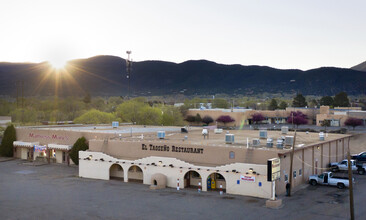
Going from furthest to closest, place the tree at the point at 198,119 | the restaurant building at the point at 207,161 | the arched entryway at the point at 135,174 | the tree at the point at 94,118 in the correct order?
the tree at the point at 198,119
the tree at the point at 94,118
the arched entryway at the point at 135,174
the restaurant building at the point at 207,161

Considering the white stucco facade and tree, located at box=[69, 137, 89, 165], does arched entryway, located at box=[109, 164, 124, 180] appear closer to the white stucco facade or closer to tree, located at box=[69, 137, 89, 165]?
the white stucco facade

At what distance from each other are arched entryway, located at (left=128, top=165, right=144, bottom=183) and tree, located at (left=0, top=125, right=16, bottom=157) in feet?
67.6

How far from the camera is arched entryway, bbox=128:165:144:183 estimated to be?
1240 inches

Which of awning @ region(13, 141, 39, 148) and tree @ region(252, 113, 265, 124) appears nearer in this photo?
awning @ region(13, 141, 39, 148)

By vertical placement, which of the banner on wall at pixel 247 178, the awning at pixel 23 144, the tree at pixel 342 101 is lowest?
the banner on wall at pixel 247 178

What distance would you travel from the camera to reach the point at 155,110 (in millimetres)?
67625

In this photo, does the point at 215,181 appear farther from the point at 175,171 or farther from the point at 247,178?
the point at 175,171

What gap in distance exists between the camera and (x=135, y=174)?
3172 centimetres

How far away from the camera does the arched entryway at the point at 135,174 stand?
103 feet

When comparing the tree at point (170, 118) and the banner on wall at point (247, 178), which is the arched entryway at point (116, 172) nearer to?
the banner on wall at point (247, 178)

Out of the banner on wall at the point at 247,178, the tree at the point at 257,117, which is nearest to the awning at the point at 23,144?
the banner on wall at the point at 247,178

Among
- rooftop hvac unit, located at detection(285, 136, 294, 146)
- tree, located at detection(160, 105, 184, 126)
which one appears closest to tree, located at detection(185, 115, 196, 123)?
tree, located at detection(160, 105, 184, 126)

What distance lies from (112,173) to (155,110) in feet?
114

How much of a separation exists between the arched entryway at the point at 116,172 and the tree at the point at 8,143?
727 inches
